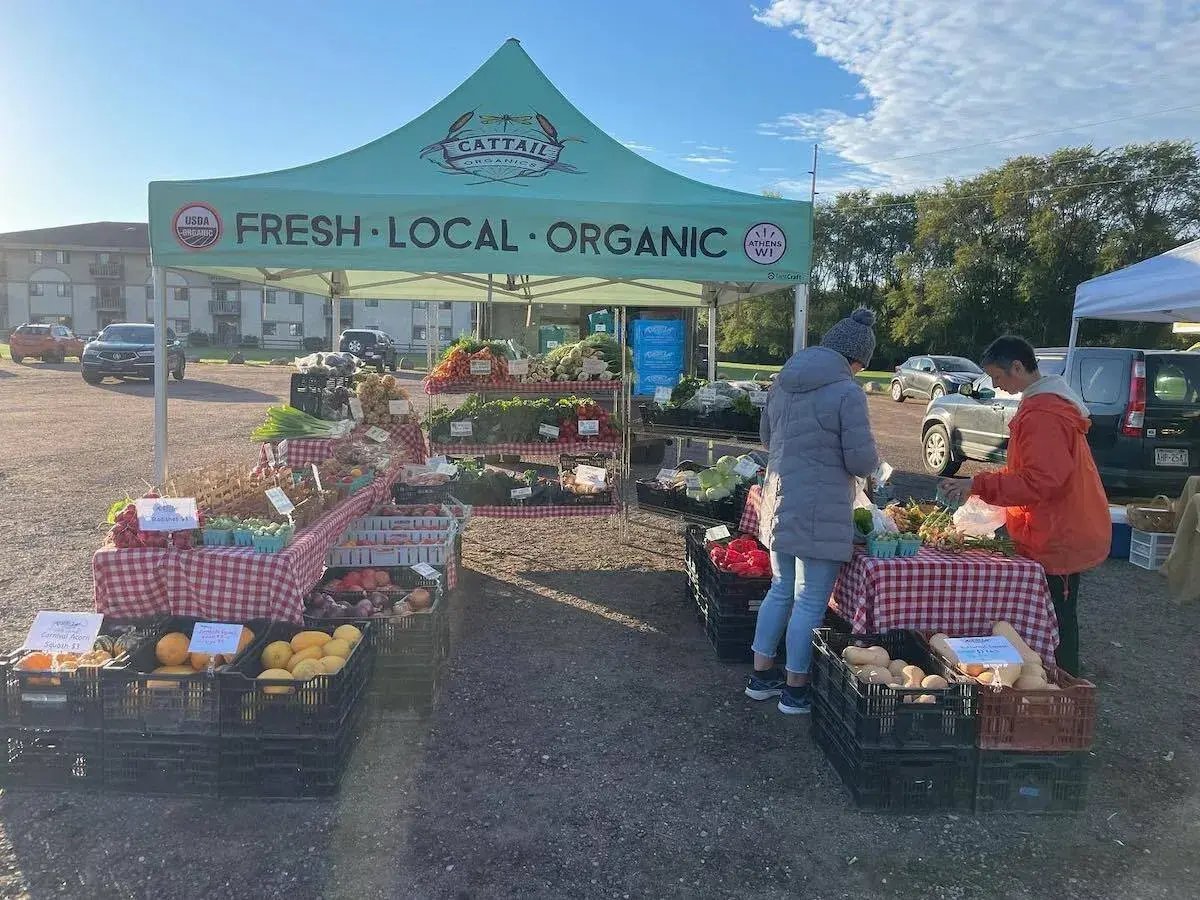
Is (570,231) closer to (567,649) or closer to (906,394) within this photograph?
(567,649)

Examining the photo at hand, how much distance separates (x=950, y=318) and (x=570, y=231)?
1360 inches

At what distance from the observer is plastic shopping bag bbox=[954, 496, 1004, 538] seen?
168 inches

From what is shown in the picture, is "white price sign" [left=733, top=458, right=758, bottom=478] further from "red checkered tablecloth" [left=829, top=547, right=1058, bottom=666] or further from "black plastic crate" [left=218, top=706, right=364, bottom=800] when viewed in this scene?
"black plastic crate" [left=218, top=706, right=364, bottom=800]

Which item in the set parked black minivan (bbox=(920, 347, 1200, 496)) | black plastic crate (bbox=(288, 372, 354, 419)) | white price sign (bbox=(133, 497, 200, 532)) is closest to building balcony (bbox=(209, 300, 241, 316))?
black plastic crate (bbox=(288, 372, 354, 419))

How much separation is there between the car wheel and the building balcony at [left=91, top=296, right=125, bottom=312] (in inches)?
2630

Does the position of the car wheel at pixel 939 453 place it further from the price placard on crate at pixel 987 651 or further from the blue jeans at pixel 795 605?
the price placard on crate at pixel 987 651

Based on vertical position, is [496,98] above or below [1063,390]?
above

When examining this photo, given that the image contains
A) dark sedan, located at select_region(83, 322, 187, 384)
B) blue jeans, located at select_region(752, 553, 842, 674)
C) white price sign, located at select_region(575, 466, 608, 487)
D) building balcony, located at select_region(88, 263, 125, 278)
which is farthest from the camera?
building balcony, located at select_region(88, 263, 125, 278)

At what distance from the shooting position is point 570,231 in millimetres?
5559

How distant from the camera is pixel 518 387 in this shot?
7516mm

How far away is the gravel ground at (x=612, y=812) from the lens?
116 inches

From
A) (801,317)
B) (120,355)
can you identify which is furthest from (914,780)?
(120,355)

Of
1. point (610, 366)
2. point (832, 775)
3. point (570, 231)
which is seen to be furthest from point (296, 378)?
point (832, 775)

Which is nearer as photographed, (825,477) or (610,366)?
(825,477)
